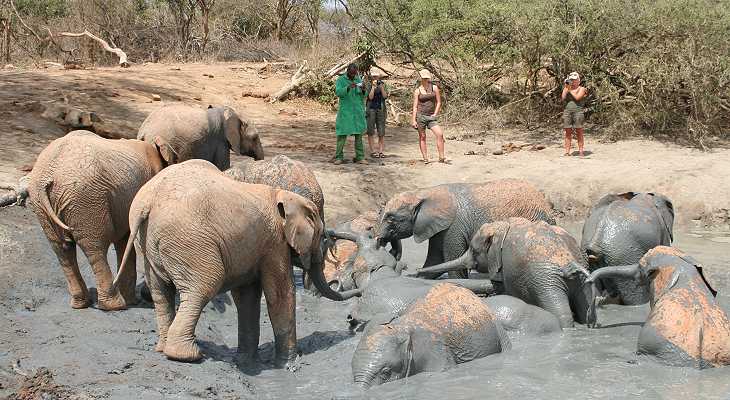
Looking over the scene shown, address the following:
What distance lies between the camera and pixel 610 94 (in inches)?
640

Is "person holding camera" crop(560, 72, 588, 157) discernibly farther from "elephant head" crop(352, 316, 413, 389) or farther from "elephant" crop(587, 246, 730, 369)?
"elephant head" crop(352, 316, 413, 389)

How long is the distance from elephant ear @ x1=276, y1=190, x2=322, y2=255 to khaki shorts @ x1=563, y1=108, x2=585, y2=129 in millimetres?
8973

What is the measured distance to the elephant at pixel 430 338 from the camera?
6246 millimetres

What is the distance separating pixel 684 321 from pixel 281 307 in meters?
3.00

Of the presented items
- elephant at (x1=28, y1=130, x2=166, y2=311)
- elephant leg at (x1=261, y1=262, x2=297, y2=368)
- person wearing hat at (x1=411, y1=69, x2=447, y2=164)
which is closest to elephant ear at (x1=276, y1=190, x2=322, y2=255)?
elephant leg at (x1=261, y1=262, x2=297, y2=368)

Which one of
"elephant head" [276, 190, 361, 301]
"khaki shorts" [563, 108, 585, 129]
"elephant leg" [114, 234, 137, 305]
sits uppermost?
"khaki shorts" [563, 108, 585, 129]

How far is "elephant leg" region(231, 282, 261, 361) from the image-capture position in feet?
23.7

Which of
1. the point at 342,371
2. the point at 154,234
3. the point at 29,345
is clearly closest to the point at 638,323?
the point at 342,371

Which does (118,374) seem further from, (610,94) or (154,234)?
(610,94)

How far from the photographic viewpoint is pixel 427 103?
581 inches

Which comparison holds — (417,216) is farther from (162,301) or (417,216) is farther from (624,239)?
(162,301)

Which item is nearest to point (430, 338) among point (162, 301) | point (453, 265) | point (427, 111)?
point (162, 301)

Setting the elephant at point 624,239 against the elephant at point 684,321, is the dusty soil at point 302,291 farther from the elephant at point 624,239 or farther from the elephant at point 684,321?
the elephant at point 624,239

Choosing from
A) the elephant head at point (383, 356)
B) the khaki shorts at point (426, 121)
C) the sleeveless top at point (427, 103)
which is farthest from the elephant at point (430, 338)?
the sleeveless top at point (427, 103)
